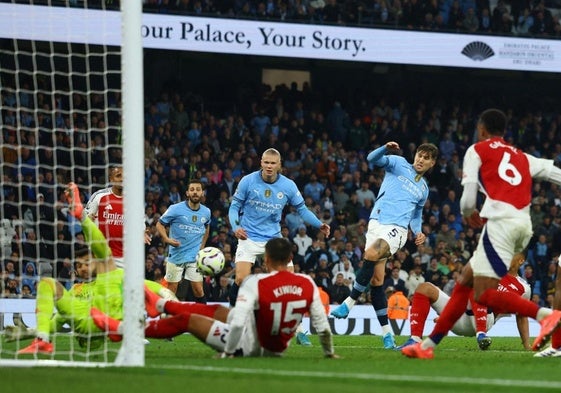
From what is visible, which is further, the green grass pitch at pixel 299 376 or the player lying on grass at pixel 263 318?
the player lying on grass at pixel 263 318

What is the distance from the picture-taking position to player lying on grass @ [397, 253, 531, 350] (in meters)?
11.6

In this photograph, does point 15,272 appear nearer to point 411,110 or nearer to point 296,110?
point 296,110

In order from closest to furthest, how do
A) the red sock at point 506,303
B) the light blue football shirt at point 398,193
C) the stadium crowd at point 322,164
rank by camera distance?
the red sock at point 506,303 < the light blue football shirt at point 398,193 < the stadium crowd at point 322,164

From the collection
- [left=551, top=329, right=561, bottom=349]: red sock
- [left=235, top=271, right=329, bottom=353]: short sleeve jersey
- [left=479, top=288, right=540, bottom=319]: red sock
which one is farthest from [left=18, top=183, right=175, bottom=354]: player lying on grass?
[left=551, top=329, right=561, bottom=349]: red sock

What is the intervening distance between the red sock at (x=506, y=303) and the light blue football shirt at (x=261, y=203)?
4.47 meters

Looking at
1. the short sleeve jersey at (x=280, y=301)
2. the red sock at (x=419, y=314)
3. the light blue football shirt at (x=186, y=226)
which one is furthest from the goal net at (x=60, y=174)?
the red sock at (x=419, y=314)

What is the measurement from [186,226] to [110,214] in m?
2.91

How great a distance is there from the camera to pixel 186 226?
16078 millimetres

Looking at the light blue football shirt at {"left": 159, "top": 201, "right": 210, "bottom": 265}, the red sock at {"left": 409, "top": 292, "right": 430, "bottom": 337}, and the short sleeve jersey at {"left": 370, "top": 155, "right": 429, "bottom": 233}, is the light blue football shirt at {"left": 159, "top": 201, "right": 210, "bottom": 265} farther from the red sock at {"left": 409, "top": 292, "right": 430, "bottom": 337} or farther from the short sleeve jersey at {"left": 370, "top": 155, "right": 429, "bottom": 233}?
the red sock at {"left": 409, "top": 292, "right": 430, "bottom": 337}

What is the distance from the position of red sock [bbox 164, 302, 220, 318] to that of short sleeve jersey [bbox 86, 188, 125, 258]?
3323 millimetres

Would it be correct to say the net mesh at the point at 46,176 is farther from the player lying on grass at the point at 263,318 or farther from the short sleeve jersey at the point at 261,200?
the short sleeve jersey at the point at 261,200

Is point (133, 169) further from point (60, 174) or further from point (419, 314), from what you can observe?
point (60, 174)

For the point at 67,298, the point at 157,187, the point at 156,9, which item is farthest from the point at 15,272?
the point at 156,9

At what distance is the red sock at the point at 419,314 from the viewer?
11.5m
